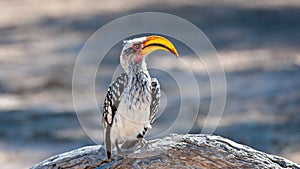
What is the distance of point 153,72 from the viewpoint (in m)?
11.8

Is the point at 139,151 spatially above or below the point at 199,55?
below

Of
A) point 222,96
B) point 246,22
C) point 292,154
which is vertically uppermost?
point 246,22

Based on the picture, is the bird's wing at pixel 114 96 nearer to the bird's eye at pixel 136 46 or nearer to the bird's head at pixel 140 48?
the bird's head at pixel 140 48

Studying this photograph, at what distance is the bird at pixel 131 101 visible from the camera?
205 inches

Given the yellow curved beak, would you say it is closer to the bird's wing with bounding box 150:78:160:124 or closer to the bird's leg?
the bird's wing with bounding box 150:78:160:124

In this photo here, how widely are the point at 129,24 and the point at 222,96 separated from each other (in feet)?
11.0

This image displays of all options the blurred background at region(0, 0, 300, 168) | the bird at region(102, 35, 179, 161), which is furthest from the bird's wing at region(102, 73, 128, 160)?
the blurred background at region(0, 0, 300, 168)

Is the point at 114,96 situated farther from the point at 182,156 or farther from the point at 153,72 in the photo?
the point at 153,72

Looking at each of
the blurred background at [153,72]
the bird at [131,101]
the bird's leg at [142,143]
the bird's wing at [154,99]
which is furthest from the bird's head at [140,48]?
the blurred background at [153,72]

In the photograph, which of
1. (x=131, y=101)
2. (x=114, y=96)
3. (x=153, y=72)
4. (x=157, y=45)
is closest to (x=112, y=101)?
(x=114, y=96)

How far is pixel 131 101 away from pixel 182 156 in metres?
0.45

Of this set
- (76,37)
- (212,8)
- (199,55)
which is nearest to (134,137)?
(199,55)

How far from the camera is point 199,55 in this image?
40.2 feet

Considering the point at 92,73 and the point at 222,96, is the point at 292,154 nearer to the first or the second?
the point at 222,96
